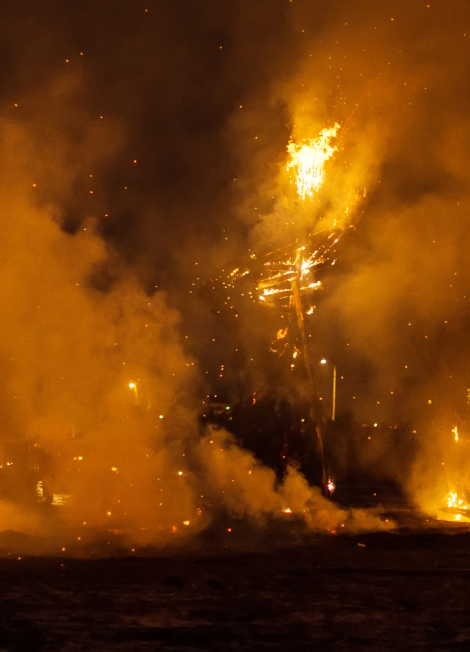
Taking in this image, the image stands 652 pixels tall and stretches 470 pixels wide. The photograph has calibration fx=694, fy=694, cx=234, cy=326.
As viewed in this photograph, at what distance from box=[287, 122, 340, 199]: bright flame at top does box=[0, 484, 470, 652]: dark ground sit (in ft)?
19.4

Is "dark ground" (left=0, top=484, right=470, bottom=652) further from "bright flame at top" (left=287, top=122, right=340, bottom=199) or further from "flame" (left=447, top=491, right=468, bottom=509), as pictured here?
"bright flame at top" (left=287, top=122, right=340, bottom=199)

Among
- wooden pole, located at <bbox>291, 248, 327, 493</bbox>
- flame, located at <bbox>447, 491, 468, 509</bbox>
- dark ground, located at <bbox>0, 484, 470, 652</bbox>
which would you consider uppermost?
wooden pole, located at <bbox>291, 248, 327, 493</bbox>

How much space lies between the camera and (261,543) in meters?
9.45

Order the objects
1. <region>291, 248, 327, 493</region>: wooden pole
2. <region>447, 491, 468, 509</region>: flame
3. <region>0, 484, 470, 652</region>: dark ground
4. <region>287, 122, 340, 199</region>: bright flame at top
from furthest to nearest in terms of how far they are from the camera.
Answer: <region>447, 491, 468, 509</region>: flame → <region>291, 248, 327, 493</region>: wooden pole → <region>287, 122, 340, 199</region>: bright flame at top → <region>0, 484, 470, 652</region>: dark ground

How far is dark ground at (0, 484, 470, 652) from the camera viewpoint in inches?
210

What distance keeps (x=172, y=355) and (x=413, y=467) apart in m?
7.68

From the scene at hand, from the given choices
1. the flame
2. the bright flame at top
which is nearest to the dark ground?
the flame

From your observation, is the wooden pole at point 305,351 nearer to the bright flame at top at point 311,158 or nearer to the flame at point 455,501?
the bright flame at top at point 311,158

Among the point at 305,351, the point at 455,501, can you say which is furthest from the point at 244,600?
the point at 455,501

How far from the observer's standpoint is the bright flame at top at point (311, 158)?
1138cm

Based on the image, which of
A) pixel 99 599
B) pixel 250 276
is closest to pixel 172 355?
pixel 250 276

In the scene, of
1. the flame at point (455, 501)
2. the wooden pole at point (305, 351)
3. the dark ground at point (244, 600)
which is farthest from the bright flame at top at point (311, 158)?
the flame at point (455, 501)

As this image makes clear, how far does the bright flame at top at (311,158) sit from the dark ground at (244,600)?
5.92 meters

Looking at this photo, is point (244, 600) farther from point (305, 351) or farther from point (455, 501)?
point (455, 501)
